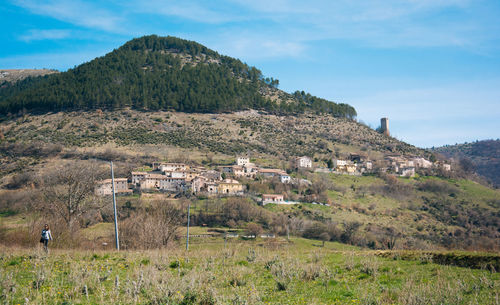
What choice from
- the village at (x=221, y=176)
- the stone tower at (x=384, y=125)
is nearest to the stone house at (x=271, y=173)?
the village at (x=221, y=176)

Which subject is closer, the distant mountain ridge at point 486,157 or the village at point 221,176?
the village at point 221,176

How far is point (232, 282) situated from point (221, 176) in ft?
190

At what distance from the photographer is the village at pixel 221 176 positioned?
58.1m

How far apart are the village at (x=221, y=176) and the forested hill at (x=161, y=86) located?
42778 millimetres

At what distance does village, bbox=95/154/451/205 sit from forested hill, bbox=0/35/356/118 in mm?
42778

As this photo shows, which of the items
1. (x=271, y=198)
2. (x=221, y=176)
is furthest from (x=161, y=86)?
(x=271, y=198)

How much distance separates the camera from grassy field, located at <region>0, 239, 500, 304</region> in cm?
618

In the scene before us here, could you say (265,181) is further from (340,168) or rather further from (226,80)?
(226,80)

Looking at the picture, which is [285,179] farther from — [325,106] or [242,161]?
[325,106]

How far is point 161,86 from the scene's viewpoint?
399 feet

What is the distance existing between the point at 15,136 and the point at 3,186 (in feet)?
106

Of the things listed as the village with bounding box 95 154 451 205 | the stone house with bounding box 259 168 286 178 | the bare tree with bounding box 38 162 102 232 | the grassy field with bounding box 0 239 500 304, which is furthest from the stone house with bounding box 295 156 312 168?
the grassy field with bounding box 0 239 500 304

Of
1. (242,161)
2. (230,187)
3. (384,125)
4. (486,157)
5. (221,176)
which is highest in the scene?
(384,125)

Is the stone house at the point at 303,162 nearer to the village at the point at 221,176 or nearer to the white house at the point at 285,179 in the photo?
the village at the point at 221,176
